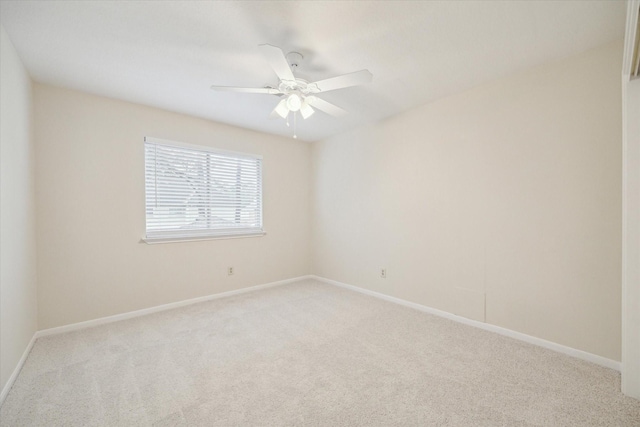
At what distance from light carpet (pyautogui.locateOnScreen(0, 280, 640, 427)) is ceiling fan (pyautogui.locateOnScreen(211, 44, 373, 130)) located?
204 cm

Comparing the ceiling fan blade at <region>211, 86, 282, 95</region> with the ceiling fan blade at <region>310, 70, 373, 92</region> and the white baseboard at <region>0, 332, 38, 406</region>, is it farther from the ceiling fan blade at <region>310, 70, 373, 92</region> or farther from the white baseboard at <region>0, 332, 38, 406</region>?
the white baseboard at <region>0, 332, 38, 406</region>

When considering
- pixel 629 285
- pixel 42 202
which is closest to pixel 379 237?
pixel 629 285

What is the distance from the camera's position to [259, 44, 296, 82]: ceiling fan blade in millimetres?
1525

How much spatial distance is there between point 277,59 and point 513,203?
7.70 ft

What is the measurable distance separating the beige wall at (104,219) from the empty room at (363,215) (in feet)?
0.06

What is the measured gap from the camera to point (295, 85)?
6.72 feet

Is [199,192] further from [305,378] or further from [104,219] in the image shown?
[305,378]

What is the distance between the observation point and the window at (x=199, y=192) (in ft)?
10.5

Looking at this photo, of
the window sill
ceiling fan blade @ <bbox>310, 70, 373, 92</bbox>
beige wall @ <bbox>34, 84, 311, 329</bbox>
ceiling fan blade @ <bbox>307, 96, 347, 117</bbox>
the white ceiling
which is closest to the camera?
the white ceiling

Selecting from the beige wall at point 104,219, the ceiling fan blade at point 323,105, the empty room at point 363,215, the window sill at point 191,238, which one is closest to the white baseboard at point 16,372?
the empty room at point 363,215

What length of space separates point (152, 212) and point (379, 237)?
285 centimetres

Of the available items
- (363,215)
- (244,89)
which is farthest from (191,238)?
(363,215)

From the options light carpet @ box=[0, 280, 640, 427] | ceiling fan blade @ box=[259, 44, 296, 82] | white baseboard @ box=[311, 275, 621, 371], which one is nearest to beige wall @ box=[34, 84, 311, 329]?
light carpet @ box=[0, 280, 640, 427]

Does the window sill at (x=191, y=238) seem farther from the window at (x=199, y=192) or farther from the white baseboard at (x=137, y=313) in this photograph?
the white baseboard at (x=137, y=313)
